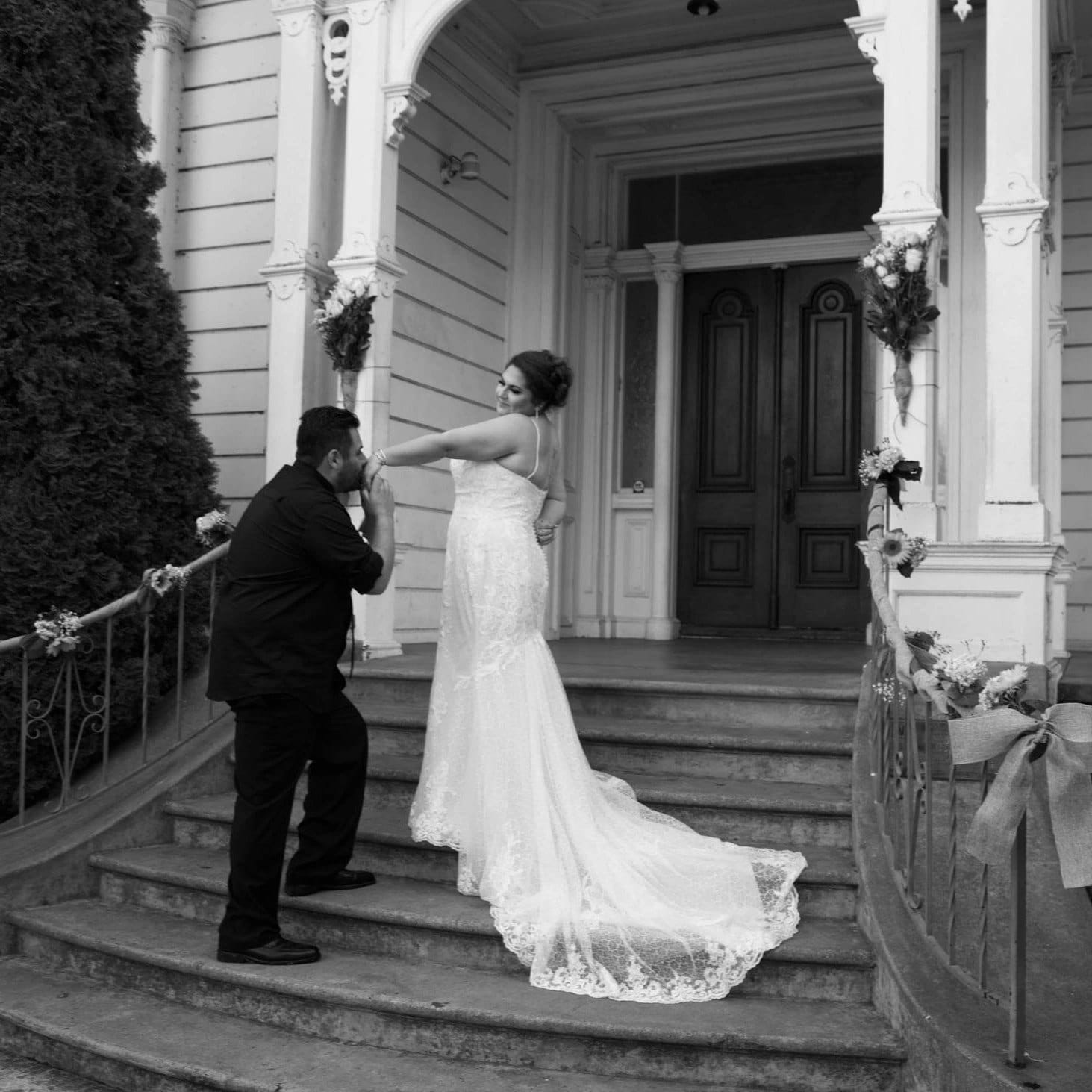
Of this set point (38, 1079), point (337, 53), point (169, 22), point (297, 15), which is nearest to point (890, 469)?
point (38, 1079)

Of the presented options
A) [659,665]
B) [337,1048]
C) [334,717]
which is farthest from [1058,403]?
[337,1048]

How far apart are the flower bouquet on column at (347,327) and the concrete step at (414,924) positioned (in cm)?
288

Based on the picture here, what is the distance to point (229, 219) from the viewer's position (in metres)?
8.09

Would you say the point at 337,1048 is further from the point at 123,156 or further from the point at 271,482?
the point at 123,156

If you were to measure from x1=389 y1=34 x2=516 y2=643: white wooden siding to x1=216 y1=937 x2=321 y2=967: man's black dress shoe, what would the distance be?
3963mm

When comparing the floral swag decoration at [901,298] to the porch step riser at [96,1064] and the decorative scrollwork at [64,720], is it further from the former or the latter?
the porch step riser at [96,1064]

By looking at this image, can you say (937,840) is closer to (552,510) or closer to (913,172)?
(552,510)

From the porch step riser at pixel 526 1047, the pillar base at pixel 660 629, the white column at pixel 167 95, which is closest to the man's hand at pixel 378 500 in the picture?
the porch step riser at pixel 526 1047

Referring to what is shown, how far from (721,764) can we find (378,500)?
5.75ft

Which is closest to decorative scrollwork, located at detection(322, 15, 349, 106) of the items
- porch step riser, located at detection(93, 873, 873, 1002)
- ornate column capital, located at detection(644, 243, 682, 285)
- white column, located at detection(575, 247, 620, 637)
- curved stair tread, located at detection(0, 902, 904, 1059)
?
white column, located at detection(575, 247, 620, 637)

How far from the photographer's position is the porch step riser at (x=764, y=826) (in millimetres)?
4375

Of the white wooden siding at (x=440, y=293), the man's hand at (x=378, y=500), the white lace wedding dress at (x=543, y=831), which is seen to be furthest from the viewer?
the white wooden siding at (x=440, y=293)

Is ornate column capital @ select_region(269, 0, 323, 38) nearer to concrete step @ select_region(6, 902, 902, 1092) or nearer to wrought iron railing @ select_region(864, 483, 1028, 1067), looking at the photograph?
wrought iron railing @ select_region(864, 483, 1028, 1067)

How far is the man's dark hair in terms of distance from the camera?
4.06 meters
